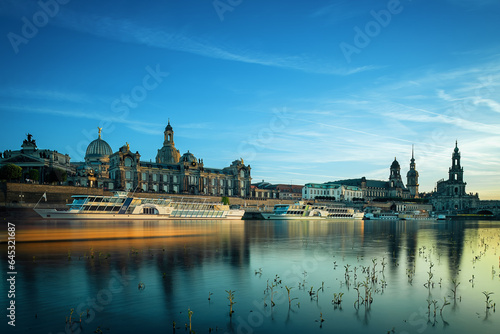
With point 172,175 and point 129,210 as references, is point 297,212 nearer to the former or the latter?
point 129,210

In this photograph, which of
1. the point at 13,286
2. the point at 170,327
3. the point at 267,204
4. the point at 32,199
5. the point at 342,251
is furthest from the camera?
the point at 267,204

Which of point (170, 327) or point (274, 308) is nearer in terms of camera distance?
point (170, 327)

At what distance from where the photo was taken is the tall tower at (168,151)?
182050 mm

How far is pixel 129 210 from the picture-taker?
88.1 metres

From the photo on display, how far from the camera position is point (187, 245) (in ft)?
121

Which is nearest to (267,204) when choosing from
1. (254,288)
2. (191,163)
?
(191,163)

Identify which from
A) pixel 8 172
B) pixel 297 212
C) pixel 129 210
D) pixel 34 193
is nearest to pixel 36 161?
pixel 8 172

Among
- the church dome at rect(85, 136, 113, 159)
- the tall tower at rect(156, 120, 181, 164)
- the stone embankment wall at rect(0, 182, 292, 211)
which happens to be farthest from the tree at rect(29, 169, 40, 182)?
the tall tower at rect(156, 120, 181, 164)

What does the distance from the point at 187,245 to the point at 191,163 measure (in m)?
131

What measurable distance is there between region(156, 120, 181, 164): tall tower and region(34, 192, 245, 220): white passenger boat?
76.2 metres

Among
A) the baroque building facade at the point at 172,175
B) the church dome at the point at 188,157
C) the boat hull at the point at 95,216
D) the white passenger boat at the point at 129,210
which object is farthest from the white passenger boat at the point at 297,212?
the church dome at the point at 188,157

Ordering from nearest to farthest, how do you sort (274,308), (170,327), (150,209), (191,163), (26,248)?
(170,327) < (274,308) < (26,248) < (150,209) < (191,163)

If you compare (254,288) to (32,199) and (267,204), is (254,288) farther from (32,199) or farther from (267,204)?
(267,204)

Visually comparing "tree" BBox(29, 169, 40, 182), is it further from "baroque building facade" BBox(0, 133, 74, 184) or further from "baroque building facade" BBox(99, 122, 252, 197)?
"baroque building facade" BBox(99, 122, 252, 197)
